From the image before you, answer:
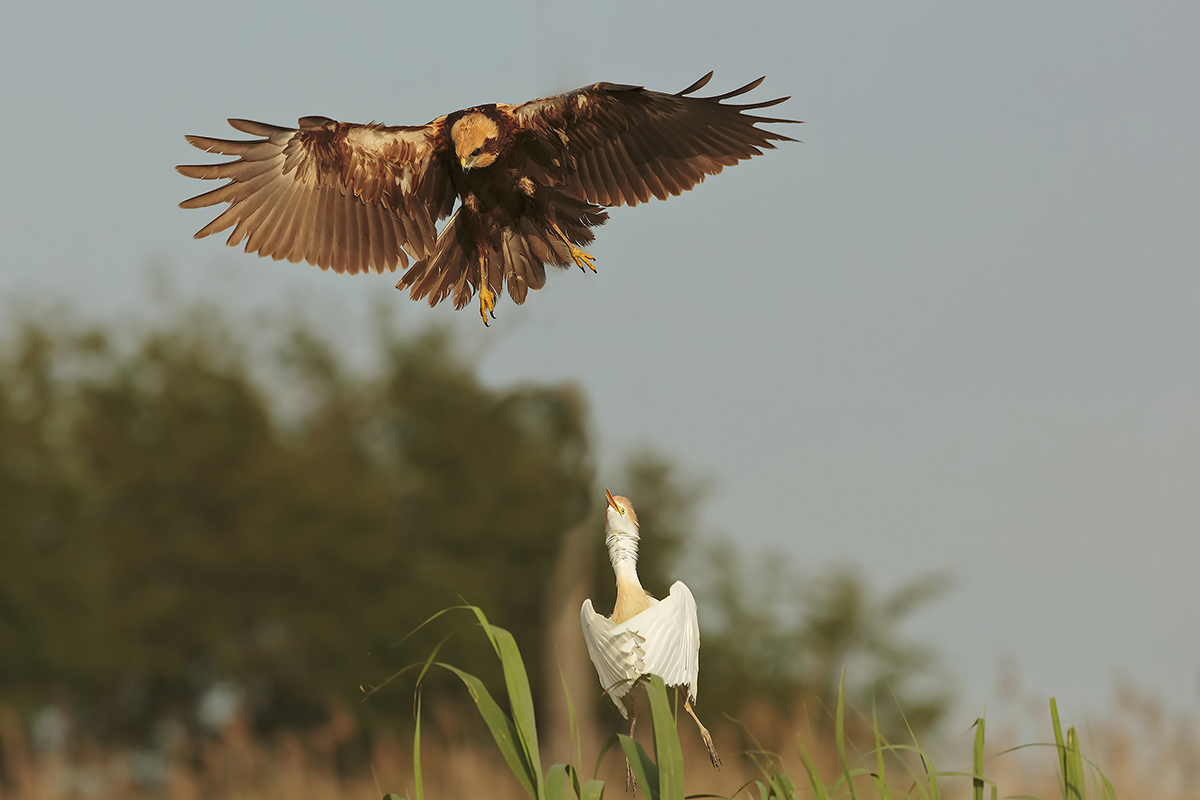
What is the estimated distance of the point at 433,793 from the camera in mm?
9141

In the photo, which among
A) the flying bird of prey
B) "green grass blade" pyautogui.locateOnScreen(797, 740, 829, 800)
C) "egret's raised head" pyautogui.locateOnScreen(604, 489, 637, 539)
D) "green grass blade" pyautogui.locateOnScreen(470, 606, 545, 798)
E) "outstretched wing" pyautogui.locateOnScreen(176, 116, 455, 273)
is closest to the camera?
"egret's raised head" pyautogui.locateOnScreen(604, 489, 637, 539)

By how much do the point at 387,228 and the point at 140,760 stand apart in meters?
23.9

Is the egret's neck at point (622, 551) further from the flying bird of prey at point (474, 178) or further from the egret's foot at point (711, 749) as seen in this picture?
the flying bird of prey at point (474, 178)

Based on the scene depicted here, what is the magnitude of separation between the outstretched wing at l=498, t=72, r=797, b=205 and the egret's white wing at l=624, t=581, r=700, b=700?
7.57 ft

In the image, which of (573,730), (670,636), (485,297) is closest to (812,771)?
(573,730)

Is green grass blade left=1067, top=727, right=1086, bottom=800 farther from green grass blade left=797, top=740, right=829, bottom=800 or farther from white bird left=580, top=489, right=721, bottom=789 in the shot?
white bird left=580, top=489, right=721, bottom=789

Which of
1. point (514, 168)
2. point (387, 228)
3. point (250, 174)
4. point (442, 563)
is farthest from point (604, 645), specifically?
point (442, 563)

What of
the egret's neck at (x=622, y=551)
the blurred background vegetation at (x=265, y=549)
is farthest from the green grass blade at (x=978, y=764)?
the blurred background vegetation at (x=265, y=549)

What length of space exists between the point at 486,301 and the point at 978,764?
187cm

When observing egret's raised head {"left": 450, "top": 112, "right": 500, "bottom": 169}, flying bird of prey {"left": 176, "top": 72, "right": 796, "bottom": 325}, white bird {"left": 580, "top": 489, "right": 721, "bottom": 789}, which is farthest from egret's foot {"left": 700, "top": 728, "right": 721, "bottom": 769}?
egret's raised head {"left": 450, "top": 112, "right": 500, "bottom": 169}

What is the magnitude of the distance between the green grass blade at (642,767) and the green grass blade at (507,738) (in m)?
0.25

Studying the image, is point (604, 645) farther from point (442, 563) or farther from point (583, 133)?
point (442, 563)

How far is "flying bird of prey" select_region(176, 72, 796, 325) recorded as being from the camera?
4.04 metres

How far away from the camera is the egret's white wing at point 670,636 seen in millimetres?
2379
